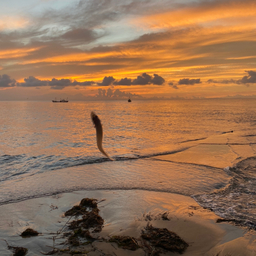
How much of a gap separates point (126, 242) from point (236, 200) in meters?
4.17

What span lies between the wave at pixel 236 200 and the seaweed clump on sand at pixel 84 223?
3248 millimetres

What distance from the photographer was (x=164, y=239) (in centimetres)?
452

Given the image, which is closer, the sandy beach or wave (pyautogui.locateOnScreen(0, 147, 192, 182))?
the sandy beach

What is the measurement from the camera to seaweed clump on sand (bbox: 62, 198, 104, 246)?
462 cm

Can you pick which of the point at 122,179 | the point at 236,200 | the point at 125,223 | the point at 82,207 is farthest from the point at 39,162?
the point at 236,200

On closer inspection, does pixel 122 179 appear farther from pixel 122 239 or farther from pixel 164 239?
pixel 164 239

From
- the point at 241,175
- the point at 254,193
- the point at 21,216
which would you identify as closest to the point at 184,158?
the point at 241,175

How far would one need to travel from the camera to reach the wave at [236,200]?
567 cm

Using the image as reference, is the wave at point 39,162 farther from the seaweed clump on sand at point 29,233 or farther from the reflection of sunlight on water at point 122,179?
Result: the seaweed clump on sand at point 29,233

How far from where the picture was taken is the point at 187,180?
28.9ft

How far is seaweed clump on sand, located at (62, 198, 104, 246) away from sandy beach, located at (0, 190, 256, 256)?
0.16 meters

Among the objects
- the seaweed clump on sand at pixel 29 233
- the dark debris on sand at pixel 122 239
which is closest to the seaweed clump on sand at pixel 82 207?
the dark debris on sand at pixel 122 239

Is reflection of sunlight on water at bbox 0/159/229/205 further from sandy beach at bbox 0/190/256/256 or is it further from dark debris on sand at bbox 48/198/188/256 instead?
dark debris on sand at bbox 48/198/188/256

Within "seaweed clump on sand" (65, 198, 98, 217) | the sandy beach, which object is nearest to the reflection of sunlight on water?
the sandy beach
